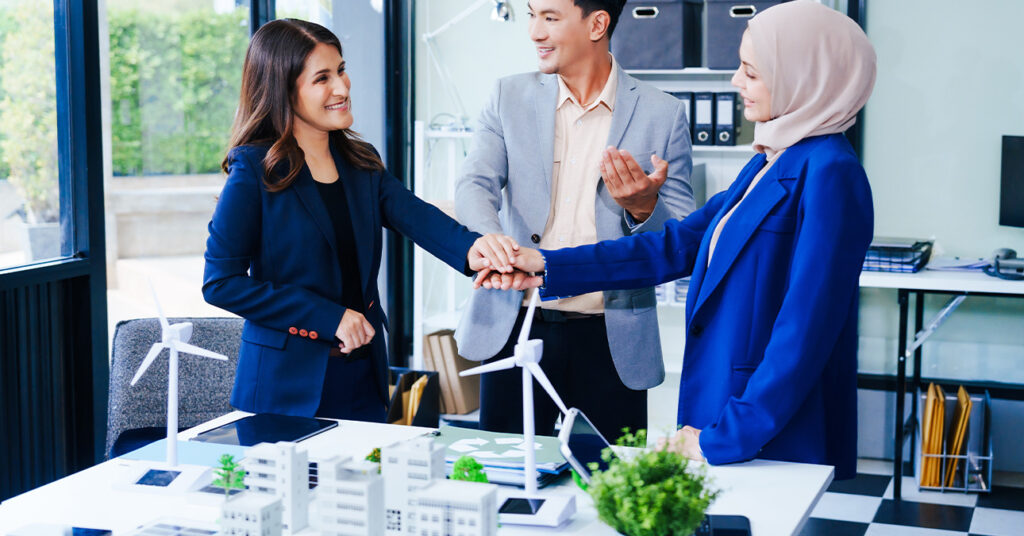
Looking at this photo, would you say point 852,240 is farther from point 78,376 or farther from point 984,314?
point 984,314

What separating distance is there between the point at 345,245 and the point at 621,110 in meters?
0.82

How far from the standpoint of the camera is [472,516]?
4.19ft

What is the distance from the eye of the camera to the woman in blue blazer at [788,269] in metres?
1.75

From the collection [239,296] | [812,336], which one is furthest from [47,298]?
[812,336]

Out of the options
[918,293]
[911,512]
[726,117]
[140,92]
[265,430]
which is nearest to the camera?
[265,430]

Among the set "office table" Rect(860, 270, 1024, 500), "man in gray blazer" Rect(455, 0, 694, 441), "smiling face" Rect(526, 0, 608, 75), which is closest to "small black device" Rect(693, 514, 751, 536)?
"man in gray blazer" Rect(455, 0, 694, 441)

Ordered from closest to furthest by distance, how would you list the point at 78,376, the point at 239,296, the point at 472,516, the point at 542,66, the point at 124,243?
the point at 472,516, the point at 239,296, the point at 542,66, the point at 78,376, the point at 124,243

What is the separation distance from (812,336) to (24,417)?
2305 mm

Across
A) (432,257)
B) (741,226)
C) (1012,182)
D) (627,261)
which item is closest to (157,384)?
(627,261)

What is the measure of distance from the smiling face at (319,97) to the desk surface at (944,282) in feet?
8.11

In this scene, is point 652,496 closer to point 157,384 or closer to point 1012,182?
point 157,384

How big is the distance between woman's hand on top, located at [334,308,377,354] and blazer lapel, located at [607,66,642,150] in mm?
821

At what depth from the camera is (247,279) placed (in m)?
2.15

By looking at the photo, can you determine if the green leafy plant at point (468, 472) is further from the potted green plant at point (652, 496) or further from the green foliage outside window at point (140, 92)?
the green foliage outside window at point (140, 92)
